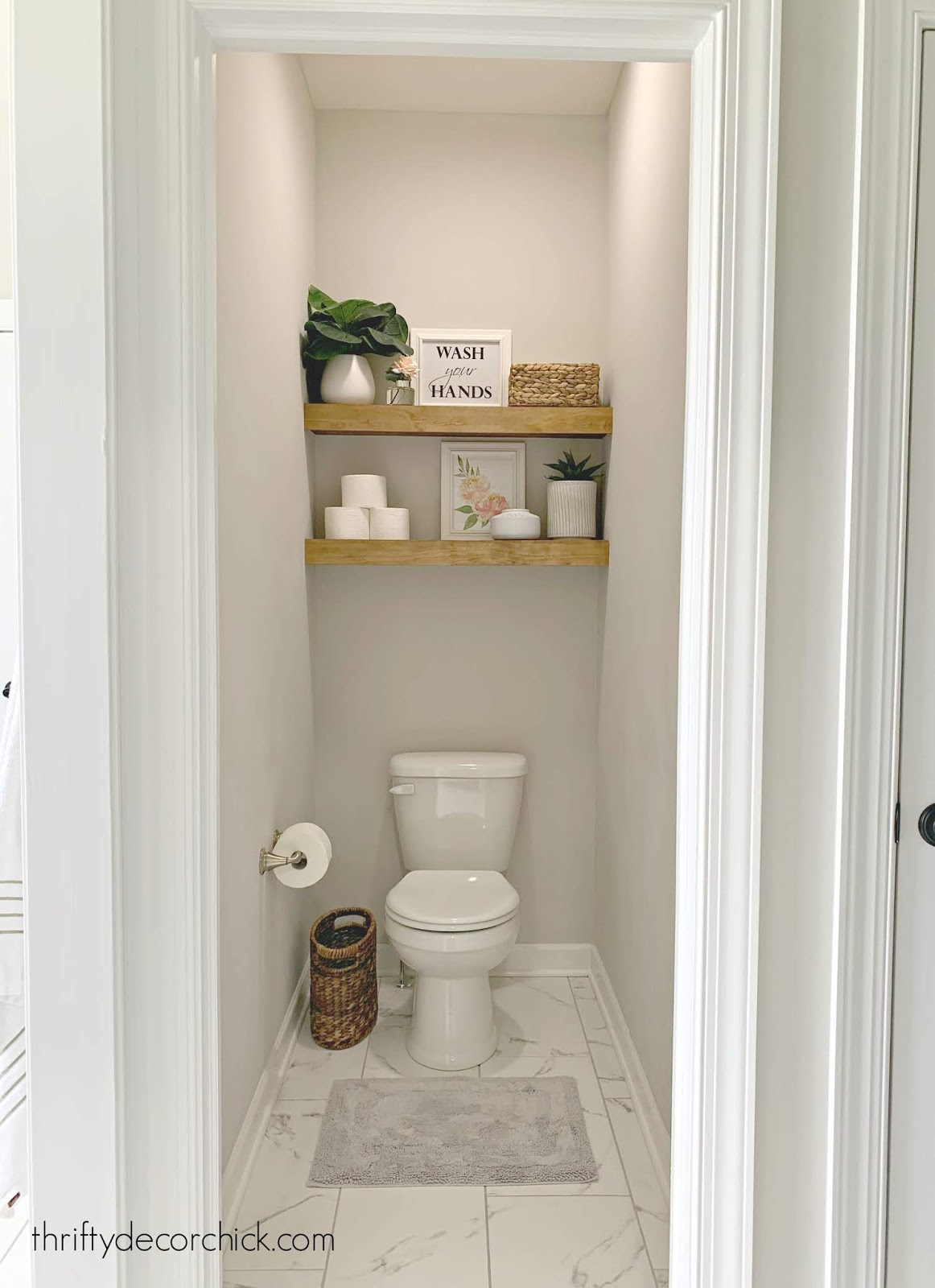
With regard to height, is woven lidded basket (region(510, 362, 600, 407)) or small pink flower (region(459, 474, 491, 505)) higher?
woven lidded basket (region(510, 362, 600, 407))

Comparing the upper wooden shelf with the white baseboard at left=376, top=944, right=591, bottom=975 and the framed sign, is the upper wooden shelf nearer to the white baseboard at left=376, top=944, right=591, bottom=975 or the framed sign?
the framed sign

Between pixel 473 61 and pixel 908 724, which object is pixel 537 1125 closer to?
pixel 908 724

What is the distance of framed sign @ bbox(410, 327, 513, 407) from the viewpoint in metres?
2.72

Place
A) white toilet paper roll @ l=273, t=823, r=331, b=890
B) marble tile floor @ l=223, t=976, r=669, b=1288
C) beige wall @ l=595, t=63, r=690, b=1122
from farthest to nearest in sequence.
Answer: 1. white toilet paper roll @ l=273, t=823, r=331, b=890
2. beige wall @ l=595, t=63, r=690, b=1122
3. marble tile floor @ l=223, t=976, r=669, b=1288

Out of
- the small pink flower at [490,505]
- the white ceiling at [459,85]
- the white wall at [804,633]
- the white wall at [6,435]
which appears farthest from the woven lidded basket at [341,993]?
the white ceiling at [459,85]

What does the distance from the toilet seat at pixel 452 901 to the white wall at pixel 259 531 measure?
322mm

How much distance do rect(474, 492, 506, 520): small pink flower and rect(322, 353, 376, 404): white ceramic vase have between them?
1.52 ft

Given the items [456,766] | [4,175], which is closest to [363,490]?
[456,766]

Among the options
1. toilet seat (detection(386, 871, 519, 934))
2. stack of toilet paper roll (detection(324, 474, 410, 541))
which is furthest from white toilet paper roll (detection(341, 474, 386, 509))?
toilet seat (detection(386, 871, 519, 934))

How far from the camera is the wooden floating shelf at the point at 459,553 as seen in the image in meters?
2.60

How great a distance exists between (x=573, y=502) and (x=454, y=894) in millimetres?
1175

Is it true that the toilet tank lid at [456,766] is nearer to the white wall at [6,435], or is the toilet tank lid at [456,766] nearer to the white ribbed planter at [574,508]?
the white ribbed planter at [574,508]

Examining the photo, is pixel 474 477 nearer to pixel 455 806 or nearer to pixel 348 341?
pixel 348 341

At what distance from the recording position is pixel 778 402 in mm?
1164
